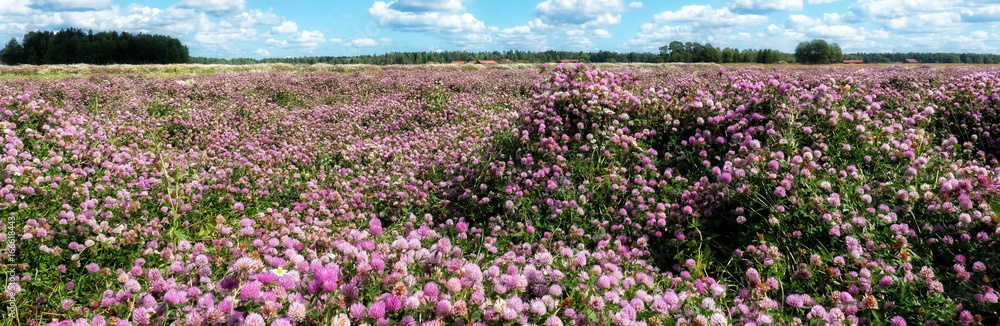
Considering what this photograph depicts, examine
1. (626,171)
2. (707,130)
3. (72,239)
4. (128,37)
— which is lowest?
(72,239)

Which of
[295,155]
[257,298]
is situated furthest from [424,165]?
[257,298]

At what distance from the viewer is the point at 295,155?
294 inches

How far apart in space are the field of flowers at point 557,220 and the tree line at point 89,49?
106 meters

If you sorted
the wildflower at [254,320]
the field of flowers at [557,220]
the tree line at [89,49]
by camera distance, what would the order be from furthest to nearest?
1. the tree line at [89,49]
2. the field of flowers at [557,220]
3. the wildflower at [254,320]

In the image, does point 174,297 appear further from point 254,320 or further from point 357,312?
point 357,312

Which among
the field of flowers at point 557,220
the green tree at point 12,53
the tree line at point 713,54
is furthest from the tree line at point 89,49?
the field of flowers at point 557,220

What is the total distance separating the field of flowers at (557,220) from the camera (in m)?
2.28

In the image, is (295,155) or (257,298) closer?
(257,298)

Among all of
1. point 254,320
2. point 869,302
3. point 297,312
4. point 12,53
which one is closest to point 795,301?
point 869,302

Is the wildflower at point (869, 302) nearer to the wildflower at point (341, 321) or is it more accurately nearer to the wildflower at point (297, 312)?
the wildflower at point (341, 321)

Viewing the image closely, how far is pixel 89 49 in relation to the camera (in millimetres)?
91312

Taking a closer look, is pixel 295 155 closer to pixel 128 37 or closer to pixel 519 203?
pixel 519 203

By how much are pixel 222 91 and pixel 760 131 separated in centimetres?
1348

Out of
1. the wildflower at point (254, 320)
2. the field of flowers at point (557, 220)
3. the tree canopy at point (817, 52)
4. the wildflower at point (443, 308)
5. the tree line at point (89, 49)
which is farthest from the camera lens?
the tree line at point (89, 49)
